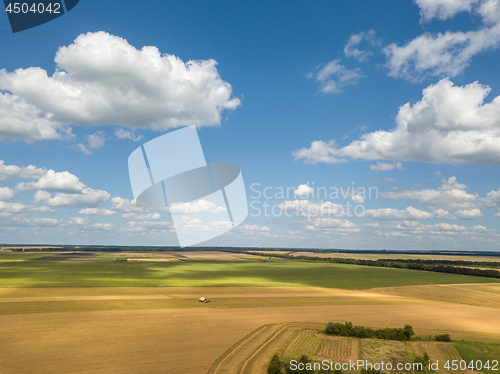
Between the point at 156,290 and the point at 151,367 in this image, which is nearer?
the point at 151,367

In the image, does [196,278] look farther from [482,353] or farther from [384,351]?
[482,353]

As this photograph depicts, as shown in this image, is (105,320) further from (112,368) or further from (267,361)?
(267,361)

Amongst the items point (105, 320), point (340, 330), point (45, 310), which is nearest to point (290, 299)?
point (340, 330)

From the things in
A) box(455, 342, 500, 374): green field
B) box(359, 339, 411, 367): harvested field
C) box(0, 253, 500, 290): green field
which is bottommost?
box(0, 253, 500, 290): green field

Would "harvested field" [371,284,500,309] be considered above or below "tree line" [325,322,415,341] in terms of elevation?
below

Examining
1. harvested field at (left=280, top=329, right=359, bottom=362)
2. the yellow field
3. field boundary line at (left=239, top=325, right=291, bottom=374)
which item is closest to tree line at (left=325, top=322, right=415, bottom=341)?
harvested field at (left=280, top=329, right=359, bottom=362)

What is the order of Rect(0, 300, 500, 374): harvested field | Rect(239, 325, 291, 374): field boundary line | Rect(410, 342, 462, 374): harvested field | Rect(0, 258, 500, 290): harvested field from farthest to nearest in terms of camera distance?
Rect(0, 258, 500, 290): harvested field, Rect(410, 342, 462, 374): harvested field, Rect(239, 325, 291, 374): field boundary line, Rect(0, 300, 500, 374): harvested field

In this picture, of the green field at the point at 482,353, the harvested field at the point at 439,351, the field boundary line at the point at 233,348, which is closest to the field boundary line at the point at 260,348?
the field boundary line at the point at 233,348

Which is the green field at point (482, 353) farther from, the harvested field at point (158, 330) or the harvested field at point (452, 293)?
the harvested field at point (452, 293)

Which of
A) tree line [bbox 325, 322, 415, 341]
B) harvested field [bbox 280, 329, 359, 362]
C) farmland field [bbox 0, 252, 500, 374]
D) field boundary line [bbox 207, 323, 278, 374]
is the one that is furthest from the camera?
tree line [bbox 325, 322, 415, 341]

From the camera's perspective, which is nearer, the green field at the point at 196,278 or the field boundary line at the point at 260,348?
the field boundary line at the point at 260,348

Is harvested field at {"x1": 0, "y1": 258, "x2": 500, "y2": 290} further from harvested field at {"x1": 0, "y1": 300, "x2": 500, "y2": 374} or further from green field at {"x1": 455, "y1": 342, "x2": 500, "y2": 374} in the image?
green field at {"x1": 455, "y1": 342, "x2": 500, "y2": 374}
